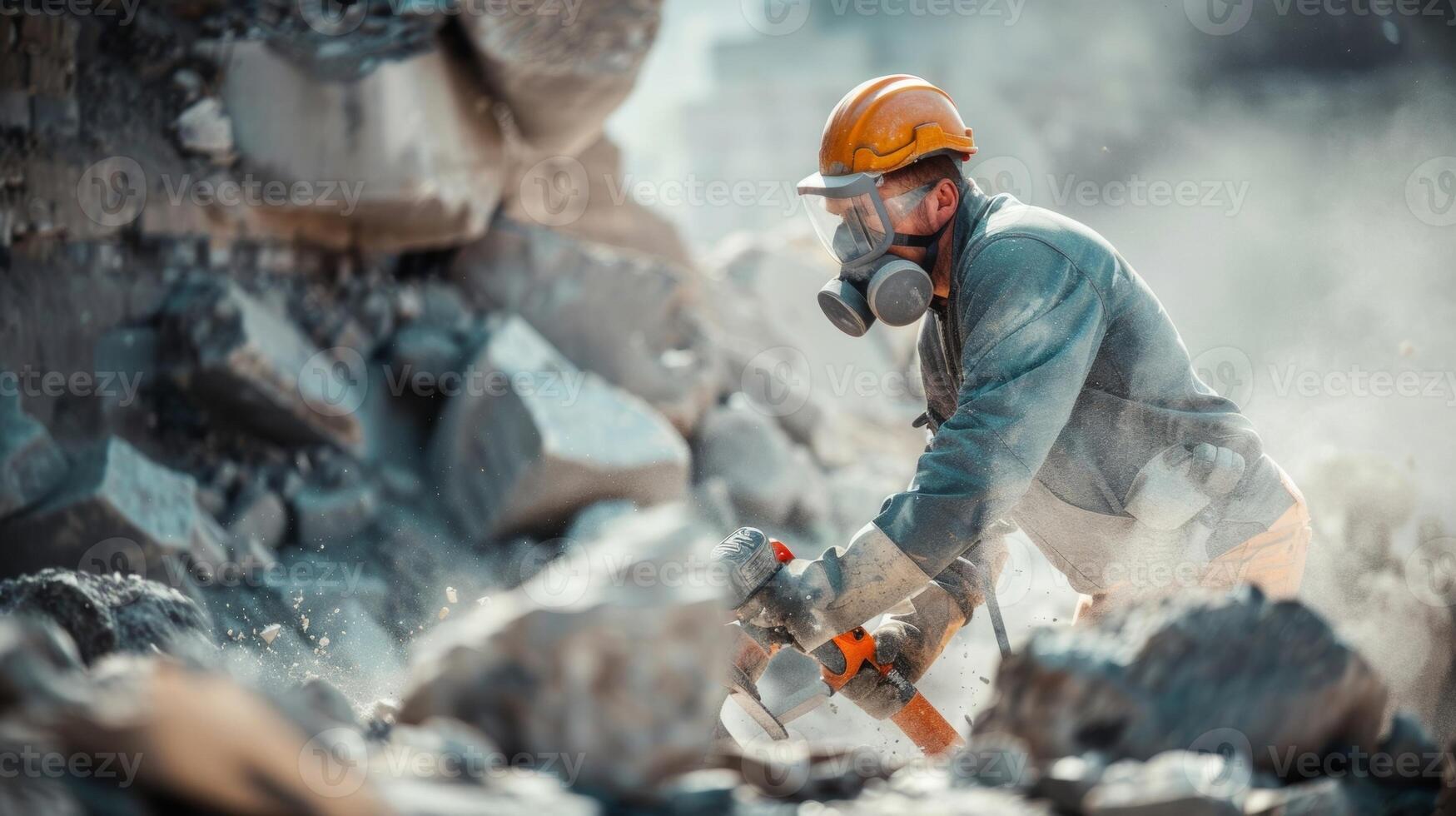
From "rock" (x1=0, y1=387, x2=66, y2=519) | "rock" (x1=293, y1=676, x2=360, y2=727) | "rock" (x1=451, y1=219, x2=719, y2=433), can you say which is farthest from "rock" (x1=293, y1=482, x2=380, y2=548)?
"rock" (x1=293, y1=676, x2=360, y2=727)

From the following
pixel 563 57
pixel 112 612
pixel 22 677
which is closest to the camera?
pixel 22 677

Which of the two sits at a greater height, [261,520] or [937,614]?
[937,614]

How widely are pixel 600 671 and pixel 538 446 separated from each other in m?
3.63

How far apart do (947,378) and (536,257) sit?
3.79m

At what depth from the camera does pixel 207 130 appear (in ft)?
16.4

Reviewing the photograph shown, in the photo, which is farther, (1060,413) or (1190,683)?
(1060,413)

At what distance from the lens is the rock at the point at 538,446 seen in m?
5.05

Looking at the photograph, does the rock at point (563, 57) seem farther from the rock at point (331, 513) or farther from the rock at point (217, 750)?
the rock at point (217, 750)

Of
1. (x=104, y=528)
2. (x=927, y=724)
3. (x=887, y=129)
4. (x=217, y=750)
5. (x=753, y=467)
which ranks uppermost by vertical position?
(x=887, y=129)

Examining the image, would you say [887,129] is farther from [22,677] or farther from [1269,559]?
[22,677]

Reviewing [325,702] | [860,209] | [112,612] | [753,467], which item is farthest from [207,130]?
[325,702]

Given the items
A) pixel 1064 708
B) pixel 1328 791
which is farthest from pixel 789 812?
pixel 1328 791

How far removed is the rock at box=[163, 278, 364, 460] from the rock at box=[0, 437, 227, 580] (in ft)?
2.53

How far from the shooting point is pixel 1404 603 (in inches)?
192
